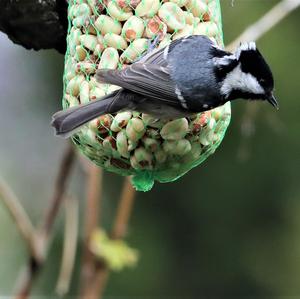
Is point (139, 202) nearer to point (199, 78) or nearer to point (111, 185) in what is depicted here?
point (111, 185)

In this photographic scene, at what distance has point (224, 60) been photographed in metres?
2.02

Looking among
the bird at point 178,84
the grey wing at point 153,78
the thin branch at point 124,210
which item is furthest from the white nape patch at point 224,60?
the thin branch at point 124,210

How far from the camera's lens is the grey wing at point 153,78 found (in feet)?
6.70

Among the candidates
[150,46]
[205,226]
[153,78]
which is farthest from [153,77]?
[205,226]

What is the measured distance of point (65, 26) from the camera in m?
2.45

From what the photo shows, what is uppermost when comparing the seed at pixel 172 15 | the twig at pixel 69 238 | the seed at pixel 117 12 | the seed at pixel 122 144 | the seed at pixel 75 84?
the seed at pixel 172 15

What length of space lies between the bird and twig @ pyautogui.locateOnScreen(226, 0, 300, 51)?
0.67m

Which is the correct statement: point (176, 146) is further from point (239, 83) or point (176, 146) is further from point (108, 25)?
point (108, 25)

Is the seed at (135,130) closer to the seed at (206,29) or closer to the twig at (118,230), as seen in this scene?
the seed at (206,29)

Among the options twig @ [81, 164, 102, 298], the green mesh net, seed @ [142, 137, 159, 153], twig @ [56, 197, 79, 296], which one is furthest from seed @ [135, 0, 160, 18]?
twig @ [56, 197, 79, 296]

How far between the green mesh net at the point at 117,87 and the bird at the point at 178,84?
7 cm

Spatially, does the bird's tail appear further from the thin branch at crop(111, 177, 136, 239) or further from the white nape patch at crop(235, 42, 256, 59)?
the thin branch at crop(111, 177, 136, 239)

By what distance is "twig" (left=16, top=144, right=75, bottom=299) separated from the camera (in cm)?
263

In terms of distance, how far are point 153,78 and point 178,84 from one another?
7 centimetres
